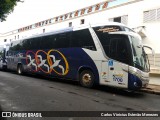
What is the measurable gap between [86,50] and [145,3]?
8.56m

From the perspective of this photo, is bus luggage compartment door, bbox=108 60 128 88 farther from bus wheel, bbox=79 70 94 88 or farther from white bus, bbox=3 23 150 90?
bus wheel, bbox=79 70 94 88

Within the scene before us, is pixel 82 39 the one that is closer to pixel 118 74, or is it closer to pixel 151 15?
pixel 118 74

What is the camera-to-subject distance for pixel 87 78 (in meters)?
11.6

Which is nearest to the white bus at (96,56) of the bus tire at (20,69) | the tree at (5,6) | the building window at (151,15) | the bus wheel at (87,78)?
the bus wheel at (87,78)

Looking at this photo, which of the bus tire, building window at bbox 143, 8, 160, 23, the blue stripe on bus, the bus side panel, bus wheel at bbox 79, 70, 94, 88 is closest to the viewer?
the blue stripe on bus

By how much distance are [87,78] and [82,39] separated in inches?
87.9

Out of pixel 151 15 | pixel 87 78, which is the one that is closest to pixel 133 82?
pixel 87 78

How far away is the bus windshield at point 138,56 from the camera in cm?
975

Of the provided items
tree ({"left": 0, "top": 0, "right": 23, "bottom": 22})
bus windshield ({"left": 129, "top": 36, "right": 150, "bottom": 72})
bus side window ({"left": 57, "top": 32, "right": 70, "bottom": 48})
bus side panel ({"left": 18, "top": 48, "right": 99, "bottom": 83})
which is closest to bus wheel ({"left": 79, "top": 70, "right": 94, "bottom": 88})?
bus side panel ({"left": 18, "top": 48, "right": 99, "bottom": 83})

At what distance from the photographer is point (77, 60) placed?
12.2m

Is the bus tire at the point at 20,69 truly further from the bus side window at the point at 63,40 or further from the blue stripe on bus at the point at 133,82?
the blue stripe on bus at the point at 133,82

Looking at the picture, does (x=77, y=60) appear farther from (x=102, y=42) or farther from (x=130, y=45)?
(x=130, y=45)

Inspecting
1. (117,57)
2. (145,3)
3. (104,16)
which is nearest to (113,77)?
(117,57)

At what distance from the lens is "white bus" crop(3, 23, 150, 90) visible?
978cm
